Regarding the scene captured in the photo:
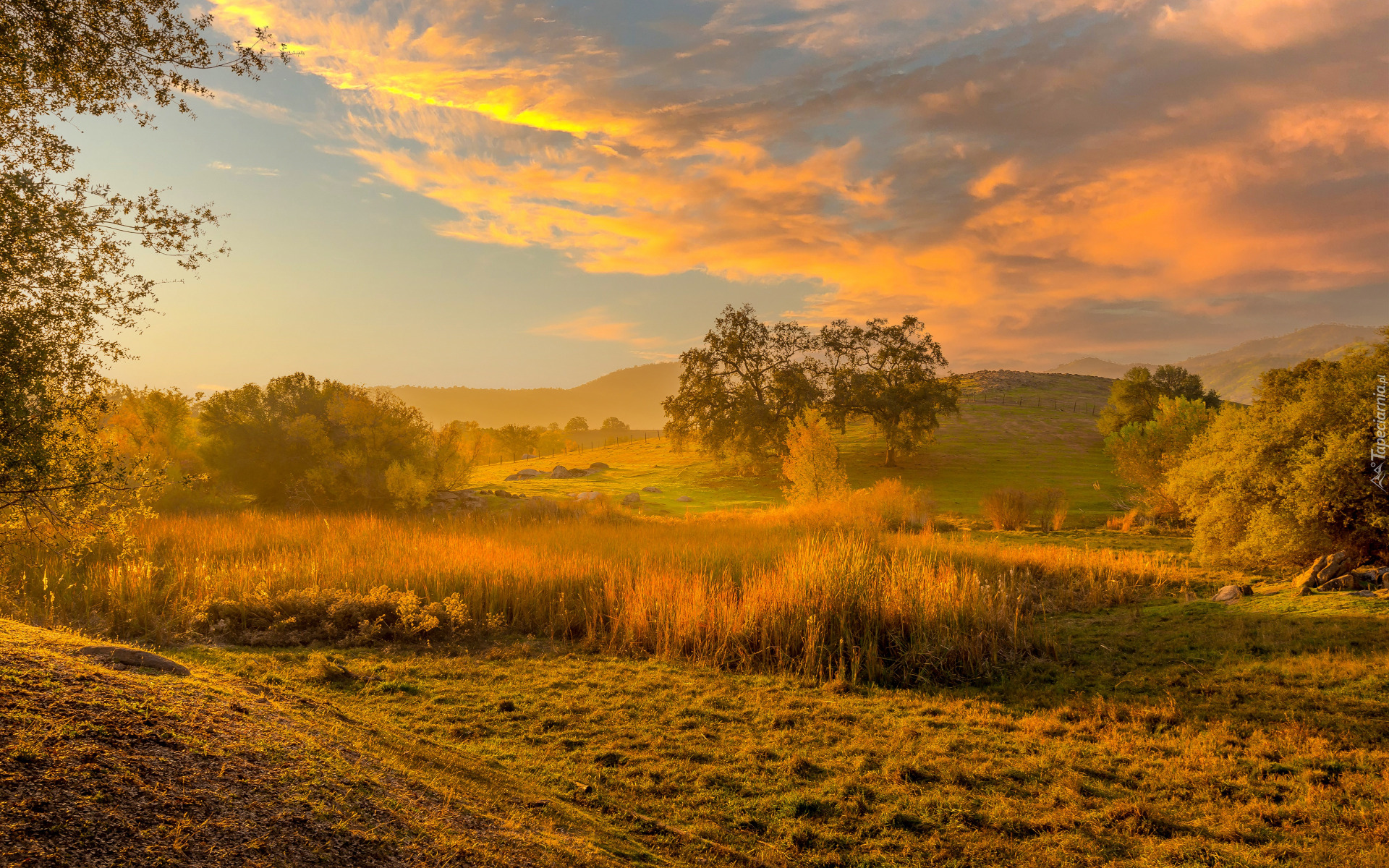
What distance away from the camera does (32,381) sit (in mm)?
8508

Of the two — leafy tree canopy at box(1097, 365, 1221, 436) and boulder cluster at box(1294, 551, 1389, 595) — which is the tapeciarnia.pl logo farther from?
leafy tree canopy at box(1097, 365, 1221, 436)

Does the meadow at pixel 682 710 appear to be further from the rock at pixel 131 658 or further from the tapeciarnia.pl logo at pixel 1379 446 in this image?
the tapeciarnia.pl logo at pixel 1379 446

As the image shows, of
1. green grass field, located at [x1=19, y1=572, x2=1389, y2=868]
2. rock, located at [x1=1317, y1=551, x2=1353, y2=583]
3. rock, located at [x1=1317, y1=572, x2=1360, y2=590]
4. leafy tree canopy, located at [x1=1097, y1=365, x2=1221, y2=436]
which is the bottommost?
green grass field, located at [x1=19, y1=572, x2=1389, y2=868]

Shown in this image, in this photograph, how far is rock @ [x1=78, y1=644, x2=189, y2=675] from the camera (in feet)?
15.4

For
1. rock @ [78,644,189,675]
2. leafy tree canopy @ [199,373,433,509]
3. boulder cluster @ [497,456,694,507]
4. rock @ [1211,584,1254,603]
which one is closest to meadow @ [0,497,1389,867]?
rock @ [78,644,189,675]

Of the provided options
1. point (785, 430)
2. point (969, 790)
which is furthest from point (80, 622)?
point (785, 430)

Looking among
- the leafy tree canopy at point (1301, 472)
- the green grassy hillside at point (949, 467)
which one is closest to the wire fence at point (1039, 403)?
the green grassy hillside at point (949, 467)

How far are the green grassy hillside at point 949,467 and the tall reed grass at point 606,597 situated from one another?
20.4m

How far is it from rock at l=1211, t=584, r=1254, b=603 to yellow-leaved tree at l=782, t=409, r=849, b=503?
16.3 metres

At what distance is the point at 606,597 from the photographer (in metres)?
11.5

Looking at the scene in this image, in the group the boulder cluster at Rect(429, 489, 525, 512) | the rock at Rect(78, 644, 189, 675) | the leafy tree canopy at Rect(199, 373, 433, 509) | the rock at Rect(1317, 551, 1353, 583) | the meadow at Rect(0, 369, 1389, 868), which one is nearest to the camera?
the meadow at Rect(0, 369, 1389, 868)

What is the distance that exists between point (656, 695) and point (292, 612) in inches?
269

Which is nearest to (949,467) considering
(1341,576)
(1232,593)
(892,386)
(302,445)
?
(892,386)

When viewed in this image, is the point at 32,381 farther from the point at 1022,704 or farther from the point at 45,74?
the point at 1022,704
